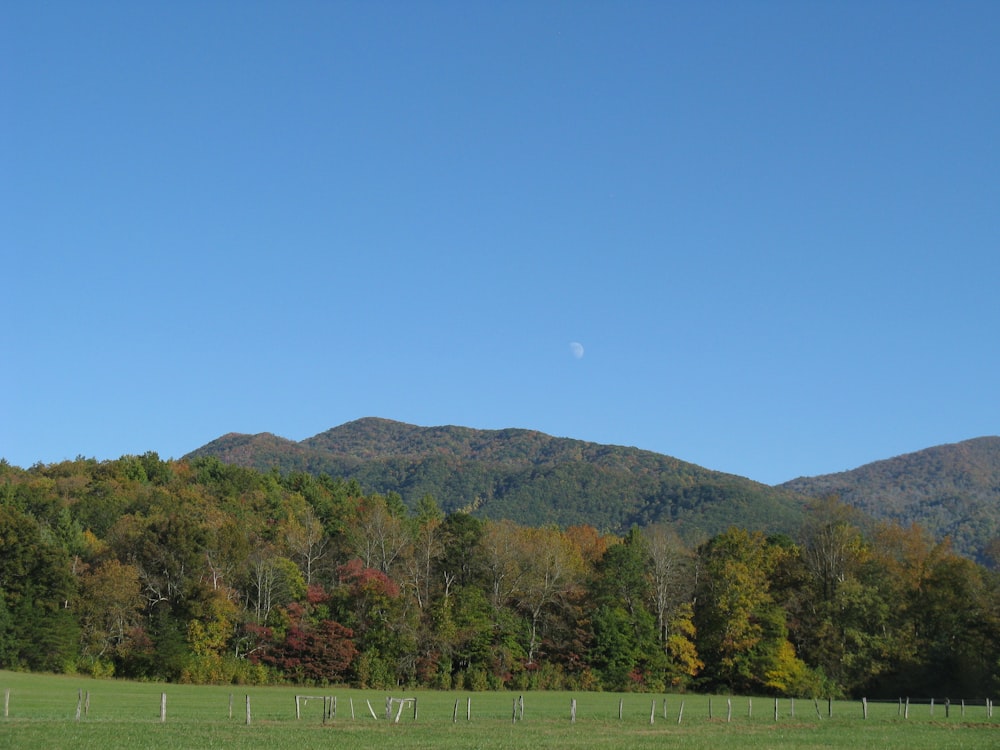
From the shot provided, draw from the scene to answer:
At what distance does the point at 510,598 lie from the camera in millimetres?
100875

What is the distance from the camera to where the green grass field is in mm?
38719

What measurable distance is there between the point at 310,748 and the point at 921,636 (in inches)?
2965

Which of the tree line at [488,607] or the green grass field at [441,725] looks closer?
the green grass field at [441,725]

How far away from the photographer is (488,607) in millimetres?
95938

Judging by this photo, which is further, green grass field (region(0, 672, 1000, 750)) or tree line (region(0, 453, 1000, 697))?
tree line (region(0, 453, 1000, 697))

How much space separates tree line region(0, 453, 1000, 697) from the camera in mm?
88500

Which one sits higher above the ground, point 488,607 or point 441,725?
point 488,607

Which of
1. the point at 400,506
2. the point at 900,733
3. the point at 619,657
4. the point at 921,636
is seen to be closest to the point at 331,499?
the point at 400,506

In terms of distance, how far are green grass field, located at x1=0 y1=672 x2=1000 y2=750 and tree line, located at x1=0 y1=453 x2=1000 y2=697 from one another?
604 inches

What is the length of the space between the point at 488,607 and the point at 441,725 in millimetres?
48599

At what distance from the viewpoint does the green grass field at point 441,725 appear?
38719 millimetres

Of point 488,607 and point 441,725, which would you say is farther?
point 488,607

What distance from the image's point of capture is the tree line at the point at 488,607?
290 ft

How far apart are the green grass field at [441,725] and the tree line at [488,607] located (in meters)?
15.3
